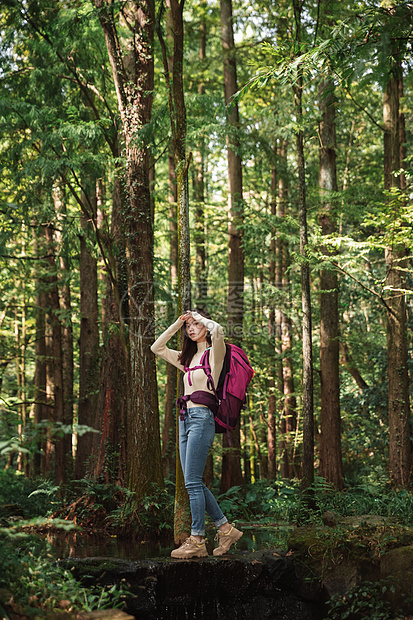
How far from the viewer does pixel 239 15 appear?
14414 millimetres

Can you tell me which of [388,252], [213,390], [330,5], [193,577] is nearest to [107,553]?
[193,577]

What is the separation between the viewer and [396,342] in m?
12.0

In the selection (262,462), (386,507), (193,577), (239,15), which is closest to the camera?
(193,577)

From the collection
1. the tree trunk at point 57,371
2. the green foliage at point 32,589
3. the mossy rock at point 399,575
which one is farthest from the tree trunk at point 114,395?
the green foliage at point 32,589

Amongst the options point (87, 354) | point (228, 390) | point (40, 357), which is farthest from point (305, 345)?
point (40, 357)

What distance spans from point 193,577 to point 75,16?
9.33 metres

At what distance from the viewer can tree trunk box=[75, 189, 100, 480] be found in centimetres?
1338

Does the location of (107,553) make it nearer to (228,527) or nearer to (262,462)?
(228,527)

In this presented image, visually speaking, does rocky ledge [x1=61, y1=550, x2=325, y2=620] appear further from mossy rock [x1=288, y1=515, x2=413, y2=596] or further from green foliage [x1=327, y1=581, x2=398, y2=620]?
green foliage [x1=327, y1=581, x2=398, y2=620]

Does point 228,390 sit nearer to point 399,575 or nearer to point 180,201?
point 399,575

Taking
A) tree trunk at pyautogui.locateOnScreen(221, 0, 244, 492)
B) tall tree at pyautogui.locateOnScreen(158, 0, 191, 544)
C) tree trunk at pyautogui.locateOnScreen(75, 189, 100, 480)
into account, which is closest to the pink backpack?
tall tree at pyautogui.locateOnScreen(158, 0, 191, 544)

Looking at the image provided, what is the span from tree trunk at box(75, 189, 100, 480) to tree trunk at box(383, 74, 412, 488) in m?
7.01

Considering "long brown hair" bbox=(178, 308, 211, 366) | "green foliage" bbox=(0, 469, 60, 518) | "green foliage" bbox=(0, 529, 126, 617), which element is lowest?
"green foliage" bbox=(0, 469, 60, 518)

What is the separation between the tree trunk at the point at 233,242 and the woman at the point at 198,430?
22.8 ft
